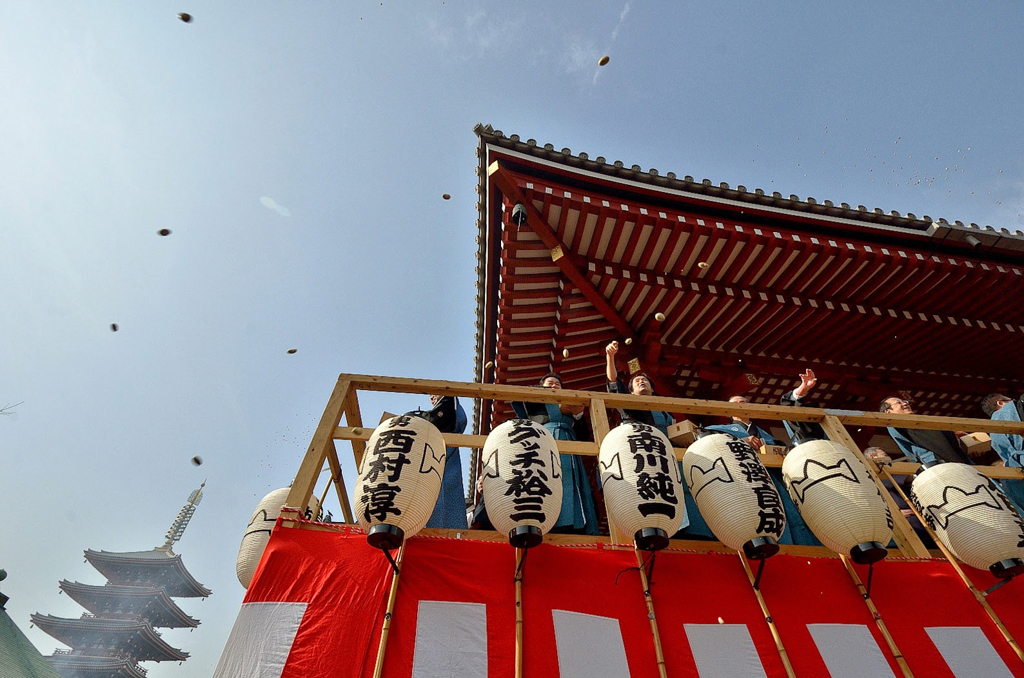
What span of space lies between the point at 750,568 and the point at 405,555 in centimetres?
206

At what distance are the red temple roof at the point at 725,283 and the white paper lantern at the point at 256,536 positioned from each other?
3.76m

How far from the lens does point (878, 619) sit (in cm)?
324

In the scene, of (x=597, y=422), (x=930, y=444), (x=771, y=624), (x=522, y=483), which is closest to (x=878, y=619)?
(x=771, y=624)

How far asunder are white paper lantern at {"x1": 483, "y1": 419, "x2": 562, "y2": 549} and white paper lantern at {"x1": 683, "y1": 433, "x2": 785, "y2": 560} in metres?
0.89

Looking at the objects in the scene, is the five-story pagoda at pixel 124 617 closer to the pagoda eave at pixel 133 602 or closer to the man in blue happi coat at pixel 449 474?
the pagoda eave at pixel 133 602

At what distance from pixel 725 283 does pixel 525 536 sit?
5245mm

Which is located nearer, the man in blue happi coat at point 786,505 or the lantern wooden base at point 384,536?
→ the lantern wooden base at point 384,536

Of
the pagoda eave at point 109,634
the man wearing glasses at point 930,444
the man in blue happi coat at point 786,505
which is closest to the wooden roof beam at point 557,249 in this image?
the man in blue happi coat at point 786,505

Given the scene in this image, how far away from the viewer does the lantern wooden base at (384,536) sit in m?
2.92

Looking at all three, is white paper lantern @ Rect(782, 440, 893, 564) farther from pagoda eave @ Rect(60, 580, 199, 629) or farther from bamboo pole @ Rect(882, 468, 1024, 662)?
pagoda eave @ Rect(60, 580, 199, 629)

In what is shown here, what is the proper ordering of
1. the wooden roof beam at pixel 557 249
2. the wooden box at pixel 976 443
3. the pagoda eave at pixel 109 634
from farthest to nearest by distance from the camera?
the pagoda eave at pixel 109 634
the wooden roof beam at pixel 557 249
the wooden box at pixel 976 443

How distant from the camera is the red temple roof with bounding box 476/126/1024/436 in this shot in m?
6.56

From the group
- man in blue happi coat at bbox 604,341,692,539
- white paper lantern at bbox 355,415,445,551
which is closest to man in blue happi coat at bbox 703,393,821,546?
man in blue happi coat at bbox 604,341,692,539

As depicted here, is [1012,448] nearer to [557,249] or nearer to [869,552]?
[869,552]
